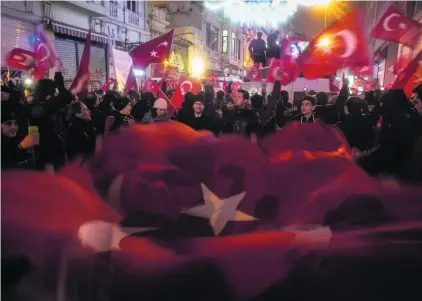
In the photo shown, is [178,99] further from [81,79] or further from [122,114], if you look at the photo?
[122,114]

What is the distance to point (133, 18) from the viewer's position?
2355 cm

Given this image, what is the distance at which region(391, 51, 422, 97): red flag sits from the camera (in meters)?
4.96

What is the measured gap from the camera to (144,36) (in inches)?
978

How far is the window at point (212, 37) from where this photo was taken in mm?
39906

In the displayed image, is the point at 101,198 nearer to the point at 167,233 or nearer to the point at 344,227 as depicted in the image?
the point at 167,233

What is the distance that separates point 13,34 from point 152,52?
9064 millimetres

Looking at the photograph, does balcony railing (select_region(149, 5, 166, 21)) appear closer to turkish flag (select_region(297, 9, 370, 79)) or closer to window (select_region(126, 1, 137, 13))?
window (select_region(126, 1, 137, 13))

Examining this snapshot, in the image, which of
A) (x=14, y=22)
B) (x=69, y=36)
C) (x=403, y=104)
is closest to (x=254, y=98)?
(x=403, y=104)

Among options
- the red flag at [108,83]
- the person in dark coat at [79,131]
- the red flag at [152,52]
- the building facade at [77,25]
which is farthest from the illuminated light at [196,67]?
the person in dark coat at [79,131]

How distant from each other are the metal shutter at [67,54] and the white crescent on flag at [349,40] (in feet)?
46.2

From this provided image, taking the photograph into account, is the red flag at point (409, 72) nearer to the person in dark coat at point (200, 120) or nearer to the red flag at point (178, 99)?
the person in dark coat at point (200, 120)

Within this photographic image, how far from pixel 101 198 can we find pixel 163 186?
0.47m

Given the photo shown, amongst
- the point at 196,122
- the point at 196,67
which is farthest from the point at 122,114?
the point at 196,67

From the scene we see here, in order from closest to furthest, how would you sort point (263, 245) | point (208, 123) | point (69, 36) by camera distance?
point (263, 245)
point (208, 123)
point (69, 36)
